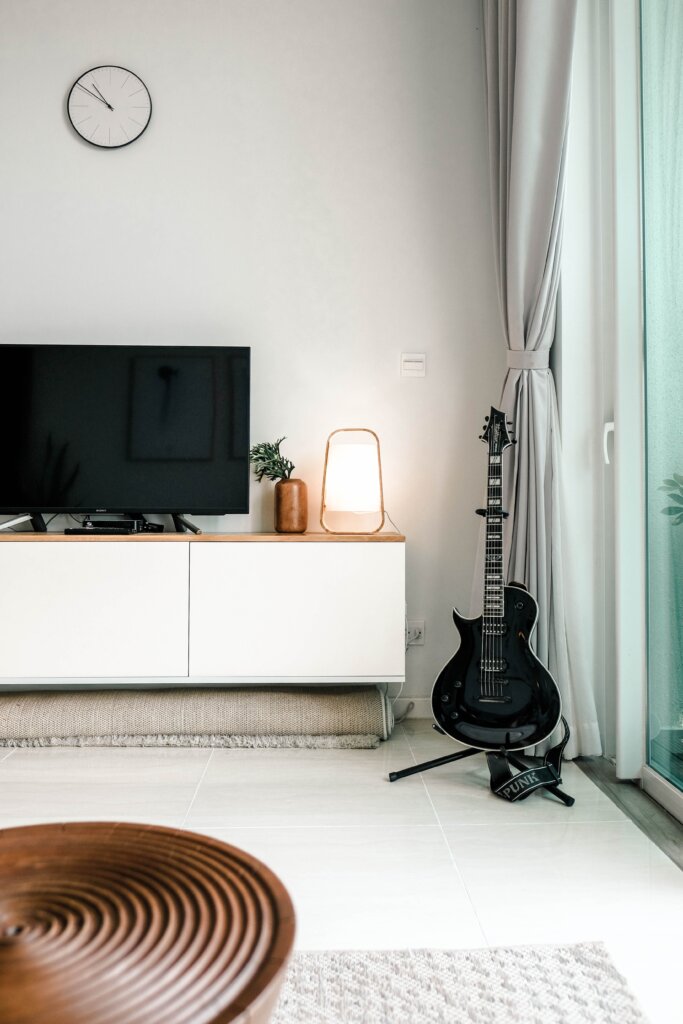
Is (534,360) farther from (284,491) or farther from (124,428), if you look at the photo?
(124,428)

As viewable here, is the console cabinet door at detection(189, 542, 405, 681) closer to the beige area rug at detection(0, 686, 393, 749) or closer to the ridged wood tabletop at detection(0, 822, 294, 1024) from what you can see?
the beige area rug at detection(0, 686, 393, 749)

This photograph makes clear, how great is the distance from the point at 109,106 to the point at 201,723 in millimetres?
2294

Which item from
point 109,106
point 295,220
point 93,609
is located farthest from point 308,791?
point 109,106

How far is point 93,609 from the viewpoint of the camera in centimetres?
266

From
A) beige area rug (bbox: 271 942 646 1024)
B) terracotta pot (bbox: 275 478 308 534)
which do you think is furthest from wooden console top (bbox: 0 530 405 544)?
beige area rug (bbox: 271 942 646 1024)

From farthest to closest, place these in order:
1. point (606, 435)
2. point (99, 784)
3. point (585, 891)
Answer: point (606, 435), point (99, 784), point (585, 891)

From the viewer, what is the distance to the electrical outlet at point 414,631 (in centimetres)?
301

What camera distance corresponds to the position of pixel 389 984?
131 centimetres

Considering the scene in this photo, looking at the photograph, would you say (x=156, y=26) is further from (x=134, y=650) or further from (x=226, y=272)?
(x=134, y=650)

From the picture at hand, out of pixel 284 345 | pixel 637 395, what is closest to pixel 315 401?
pixel 284 345

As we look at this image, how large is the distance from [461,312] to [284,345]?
68 centimetres

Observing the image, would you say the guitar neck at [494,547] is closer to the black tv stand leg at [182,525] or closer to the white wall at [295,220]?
the white wall at [295,220]

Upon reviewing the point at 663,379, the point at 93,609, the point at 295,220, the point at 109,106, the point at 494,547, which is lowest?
Answer: the point at 93,609

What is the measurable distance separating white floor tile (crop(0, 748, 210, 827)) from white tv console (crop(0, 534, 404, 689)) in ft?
0.80
